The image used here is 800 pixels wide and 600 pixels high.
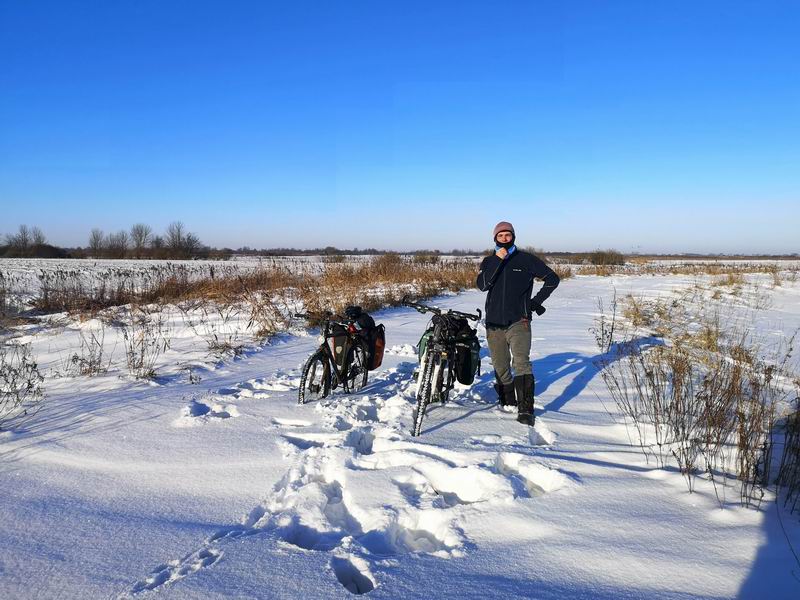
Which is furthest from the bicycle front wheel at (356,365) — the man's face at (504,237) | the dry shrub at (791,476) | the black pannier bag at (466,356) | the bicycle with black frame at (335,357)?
the dry shrub at (791,476)

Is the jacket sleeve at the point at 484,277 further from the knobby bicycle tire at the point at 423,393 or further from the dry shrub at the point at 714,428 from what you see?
the dry shrub at the point at 714,428

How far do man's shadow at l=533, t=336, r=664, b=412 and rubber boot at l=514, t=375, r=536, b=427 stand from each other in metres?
0.57

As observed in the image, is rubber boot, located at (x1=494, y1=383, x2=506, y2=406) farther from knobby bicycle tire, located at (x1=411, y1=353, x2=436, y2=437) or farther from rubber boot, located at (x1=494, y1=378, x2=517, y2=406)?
knobby bicycle tire, located at (x1=411, y1=353, x2=436, y2=437)

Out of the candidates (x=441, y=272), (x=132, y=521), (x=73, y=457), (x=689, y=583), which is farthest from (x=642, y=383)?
(x=441, y=272)

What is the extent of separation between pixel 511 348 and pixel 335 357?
1.90 metres

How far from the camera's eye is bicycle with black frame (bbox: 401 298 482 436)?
4359 millimetres

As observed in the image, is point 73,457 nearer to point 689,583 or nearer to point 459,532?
point 459,532

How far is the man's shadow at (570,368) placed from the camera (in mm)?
5699

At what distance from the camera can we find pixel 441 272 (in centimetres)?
2019

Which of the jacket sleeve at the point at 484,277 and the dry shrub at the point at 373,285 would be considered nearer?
the jacket sleeve at the point at 484,277

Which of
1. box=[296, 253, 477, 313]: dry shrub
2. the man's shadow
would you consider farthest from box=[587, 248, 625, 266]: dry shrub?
the man's shadow

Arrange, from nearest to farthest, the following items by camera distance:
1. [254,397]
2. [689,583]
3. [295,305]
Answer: [689,583], [254,397], [295,305]

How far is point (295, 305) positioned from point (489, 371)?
5.93 metres

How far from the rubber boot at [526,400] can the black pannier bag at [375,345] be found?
1745 mm
